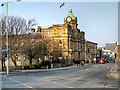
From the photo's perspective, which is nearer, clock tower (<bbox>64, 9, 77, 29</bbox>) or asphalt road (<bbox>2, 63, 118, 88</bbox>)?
asphalt road (<bbox>2, 63, 118, 88</bbox>)

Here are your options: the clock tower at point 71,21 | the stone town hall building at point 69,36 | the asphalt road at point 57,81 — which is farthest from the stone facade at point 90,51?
the asphalt road at point 57,81

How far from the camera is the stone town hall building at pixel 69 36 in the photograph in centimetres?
13112

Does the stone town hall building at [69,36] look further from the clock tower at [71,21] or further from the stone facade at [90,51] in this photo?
the stone facade at [90,51]

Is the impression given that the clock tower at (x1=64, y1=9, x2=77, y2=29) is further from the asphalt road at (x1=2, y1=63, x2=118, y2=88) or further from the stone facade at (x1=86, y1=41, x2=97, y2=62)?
the asphalt road at (x1=2, y1=63, x2=118, y2=88)

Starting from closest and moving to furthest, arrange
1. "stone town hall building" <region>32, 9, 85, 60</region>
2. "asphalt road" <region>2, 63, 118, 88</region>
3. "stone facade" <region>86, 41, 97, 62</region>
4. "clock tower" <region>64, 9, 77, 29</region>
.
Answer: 1. "asphalt road" <region>2, 63, 118, 88</region>
2. "stone town hall building" <region>32, 9, 85, 60</region>
3. "clock tower" <region>64, 9, 77, 29</region>
4. "stone facade" <region>86, 41, 97, 62</region>

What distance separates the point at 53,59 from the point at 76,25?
61.4 m

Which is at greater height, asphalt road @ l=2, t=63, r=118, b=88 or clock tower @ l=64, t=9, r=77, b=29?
clock tower @ l=64, t=9, r=77, b=29

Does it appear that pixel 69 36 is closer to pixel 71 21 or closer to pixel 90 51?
pixel 71 21

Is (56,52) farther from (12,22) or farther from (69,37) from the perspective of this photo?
(69,37)

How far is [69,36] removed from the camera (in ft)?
448

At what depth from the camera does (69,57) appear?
131 meters

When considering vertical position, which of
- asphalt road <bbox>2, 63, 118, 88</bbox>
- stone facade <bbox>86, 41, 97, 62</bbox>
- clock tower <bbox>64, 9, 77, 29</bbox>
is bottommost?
asphalt road <bbox>2, 63, 118, 88</bbox>

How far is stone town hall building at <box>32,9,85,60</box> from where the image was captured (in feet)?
430

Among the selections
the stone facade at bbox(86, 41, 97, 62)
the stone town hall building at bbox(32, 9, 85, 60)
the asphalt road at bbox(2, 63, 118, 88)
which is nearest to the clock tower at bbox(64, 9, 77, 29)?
the stone town hall building at bbox(32, 9, 85, 60)
